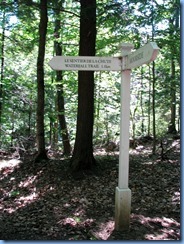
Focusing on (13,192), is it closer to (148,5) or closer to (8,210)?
(8,210)

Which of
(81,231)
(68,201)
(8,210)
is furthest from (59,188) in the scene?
(81,231)

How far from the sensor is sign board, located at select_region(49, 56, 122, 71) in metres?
3.65

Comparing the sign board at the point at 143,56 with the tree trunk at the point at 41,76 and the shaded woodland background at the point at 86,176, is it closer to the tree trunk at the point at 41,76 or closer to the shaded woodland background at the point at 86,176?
the shaded woodland background at the point at 86,176

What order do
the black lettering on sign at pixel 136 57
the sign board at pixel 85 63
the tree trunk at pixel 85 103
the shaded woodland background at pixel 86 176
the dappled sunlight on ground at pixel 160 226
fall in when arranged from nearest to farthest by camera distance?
the black lettering on sign at pixel 136 57 < the dappled sunlight on ground at pixel 160 226 < the sign board at pixel 85 63 < the shaded woodland background at pixel 86 176 < the tree trunk at pixel 85 103

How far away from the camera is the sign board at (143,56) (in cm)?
296

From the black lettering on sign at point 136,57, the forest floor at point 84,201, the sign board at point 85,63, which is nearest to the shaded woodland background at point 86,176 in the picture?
the forest floor at point 84,201

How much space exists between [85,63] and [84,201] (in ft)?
8.43

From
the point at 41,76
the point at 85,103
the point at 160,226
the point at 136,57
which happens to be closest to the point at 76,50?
the point at 41,76

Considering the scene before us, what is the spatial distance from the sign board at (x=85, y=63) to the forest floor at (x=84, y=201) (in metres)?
2.30

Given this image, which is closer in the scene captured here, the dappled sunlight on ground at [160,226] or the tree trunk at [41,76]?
the dappled sunlight on ground at [160,226]

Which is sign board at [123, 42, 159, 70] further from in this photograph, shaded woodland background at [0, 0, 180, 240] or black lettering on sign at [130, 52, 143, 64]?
shaded woodland background at [0, 0, 180, 240]

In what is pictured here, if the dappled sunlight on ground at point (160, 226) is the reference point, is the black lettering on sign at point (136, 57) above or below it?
above

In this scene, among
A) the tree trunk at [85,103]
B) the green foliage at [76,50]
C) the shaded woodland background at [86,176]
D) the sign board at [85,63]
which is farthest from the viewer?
the green foliage at [76,50]

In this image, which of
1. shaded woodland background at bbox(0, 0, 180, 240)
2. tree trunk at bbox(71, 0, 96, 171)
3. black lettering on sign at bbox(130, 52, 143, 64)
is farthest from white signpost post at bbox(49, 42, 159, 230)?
tree trunk at bbox(71, 0, 96, 171)
